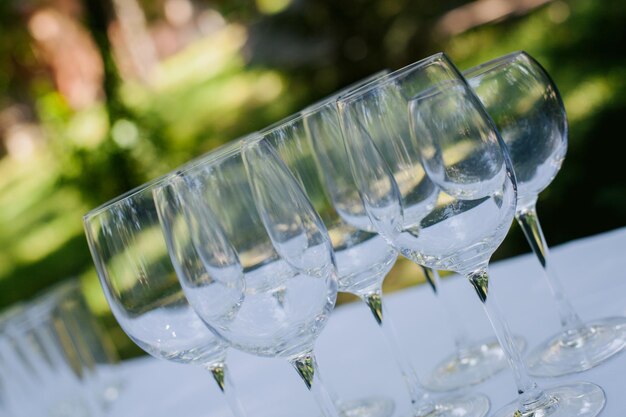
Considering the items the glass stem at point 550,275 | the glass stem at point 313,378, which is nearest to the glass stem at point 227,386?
the glass stem at point 313,378

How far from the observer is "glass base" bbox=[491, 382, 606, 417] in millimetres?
841

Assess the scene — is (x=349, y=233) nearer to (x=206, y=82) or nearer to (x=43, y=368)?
(x=43, y=368)

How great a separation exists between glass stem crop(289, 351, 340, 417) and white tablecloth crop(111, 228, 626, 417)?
0.64ft

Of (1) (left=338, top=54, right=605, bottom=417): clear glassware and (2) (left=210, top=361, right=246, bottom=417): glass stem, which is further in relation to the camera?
(2) (left=210, top=361, right=246, bottom=417): glass stem

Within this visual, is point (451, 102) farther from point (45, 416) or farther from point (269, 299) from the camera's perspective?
point (45, 416)

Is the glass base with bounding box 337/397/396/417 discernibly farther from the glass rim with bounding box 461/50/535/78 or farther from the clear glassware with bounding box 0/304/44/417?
the clear glassware with bounding box 0/304/44/417

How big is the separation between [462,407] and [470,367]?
133mm

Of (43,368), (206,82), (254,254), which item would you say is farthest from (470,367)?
(206,82)

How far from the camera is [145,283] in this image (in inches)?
39.3

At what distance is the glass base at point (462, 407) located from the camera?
0.95 meters

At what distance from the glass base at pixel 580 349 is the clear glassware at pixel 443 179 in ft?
0.18

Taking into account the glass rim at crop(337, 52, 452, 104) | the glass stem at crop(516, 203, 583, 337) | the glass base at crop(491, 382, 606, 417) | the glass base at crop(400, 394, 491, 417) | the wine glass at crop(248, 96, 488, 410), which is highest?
the glass rim at crop(337, 52, 452, 104)

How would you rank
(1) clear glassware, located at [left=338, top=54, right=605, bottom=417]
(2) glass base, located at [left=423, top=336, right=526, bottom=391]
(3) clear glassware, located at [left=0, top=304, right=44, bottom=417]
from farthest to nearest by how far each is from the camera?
(3) clear glassware, located at [left=0, top=304, right=44, bottom=417] → (2) glass base, located at [left=423, top=336, right=526, bottom=391] → (1) clear glassware, located at [left=338, top=54, right=605, bottom=417]

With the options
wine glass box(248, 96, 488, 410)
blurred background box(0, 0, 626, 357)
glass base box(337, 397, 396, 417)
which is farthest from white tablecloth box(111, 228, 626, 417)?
blurred background box(0, 0, 626, 357)
